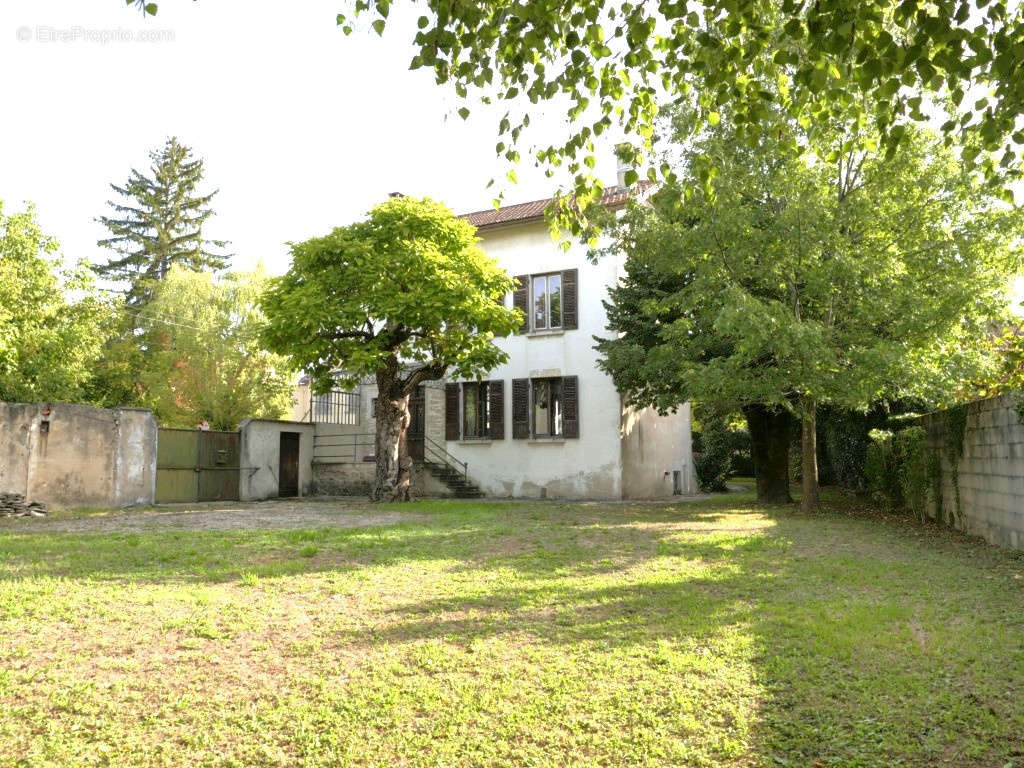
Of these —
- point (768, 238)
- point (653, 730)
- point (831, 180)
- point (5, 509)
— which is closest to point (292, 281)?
point (5, 509)

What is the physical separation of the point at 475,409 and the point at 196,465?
783 centimetres

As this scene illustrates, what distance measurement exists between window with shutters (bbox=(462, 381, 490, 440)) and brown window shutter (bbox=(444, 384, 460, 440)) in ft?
0.68

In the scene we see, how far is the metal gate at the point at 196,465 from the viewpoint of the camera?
18.9m

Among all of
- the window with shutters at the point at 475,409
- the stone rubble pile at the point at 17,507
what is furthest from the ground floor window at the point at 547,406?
the stone rubble pile at the point at 17,507

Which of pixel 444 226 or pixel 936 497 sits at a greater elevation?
pixel 444 226

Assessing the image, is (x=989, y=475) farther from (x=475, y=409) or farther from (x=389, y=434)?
(x=475, y=409)

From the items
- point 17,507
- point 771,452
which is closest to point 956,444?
point 771,452

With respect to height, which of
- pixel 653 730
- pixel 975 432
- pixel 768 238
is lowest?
pixel 653 730

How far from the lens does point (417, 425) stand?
78.1ft

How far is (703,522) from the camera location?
13.7m

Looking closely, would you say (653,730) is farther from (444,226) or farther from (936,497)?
(444,226)

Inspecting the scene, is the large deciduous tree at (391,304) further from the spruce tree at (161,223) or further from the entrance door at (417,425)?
the spruce tree at (161,223)

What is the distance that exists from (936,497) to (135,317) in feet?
Answer: 102

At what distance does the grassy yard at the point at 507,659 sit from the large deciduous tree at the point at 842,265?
449 cm
